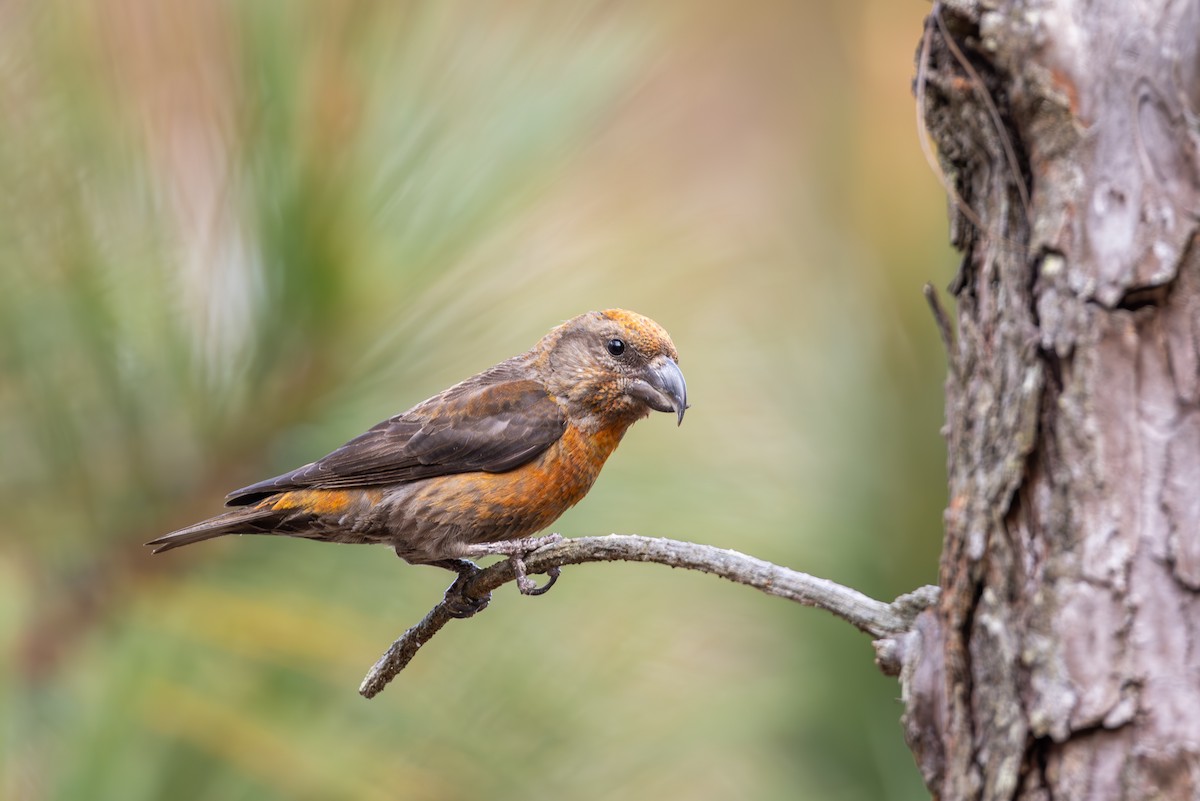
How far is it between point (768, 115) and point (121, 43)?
508cm

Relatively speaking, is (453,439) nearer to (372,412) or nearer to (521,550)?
(372,412)

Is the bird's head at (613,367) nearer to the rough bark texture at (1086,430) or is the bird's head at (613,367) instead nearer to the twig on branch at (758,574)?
the twig on branch at (758,574)

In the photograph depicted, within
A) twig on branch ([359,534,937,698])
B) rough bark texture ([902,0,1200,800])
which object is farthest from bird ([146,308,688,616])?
rough bark texture ([902,0,1200,800])

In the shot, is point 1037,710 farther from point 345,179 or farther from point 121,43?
point 121,43

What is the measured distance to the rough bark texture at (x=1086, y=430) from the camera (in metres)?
1.44

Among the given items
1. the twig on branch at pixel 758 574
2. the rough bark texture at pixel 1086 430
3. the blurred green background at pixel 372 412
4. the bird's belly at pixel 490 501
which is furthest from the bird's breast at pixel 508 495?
the rough bark texture at pixel 1086 430

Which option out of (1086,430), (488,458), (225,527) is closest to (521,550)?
(488,458)

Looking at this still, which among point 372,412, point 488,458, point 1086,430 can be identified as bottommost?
point 1086,430

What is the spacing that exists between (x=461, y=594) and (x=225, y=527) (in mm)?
593

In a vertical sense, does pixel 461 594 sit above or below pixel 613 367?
below

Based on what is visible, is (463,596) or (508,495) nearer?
(463,596)

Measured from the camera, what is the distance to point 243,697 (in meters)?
3.34

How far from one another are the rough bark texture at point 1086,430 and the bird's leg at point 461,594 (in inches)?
54.0

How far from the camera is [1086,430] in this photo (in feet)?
4.85
